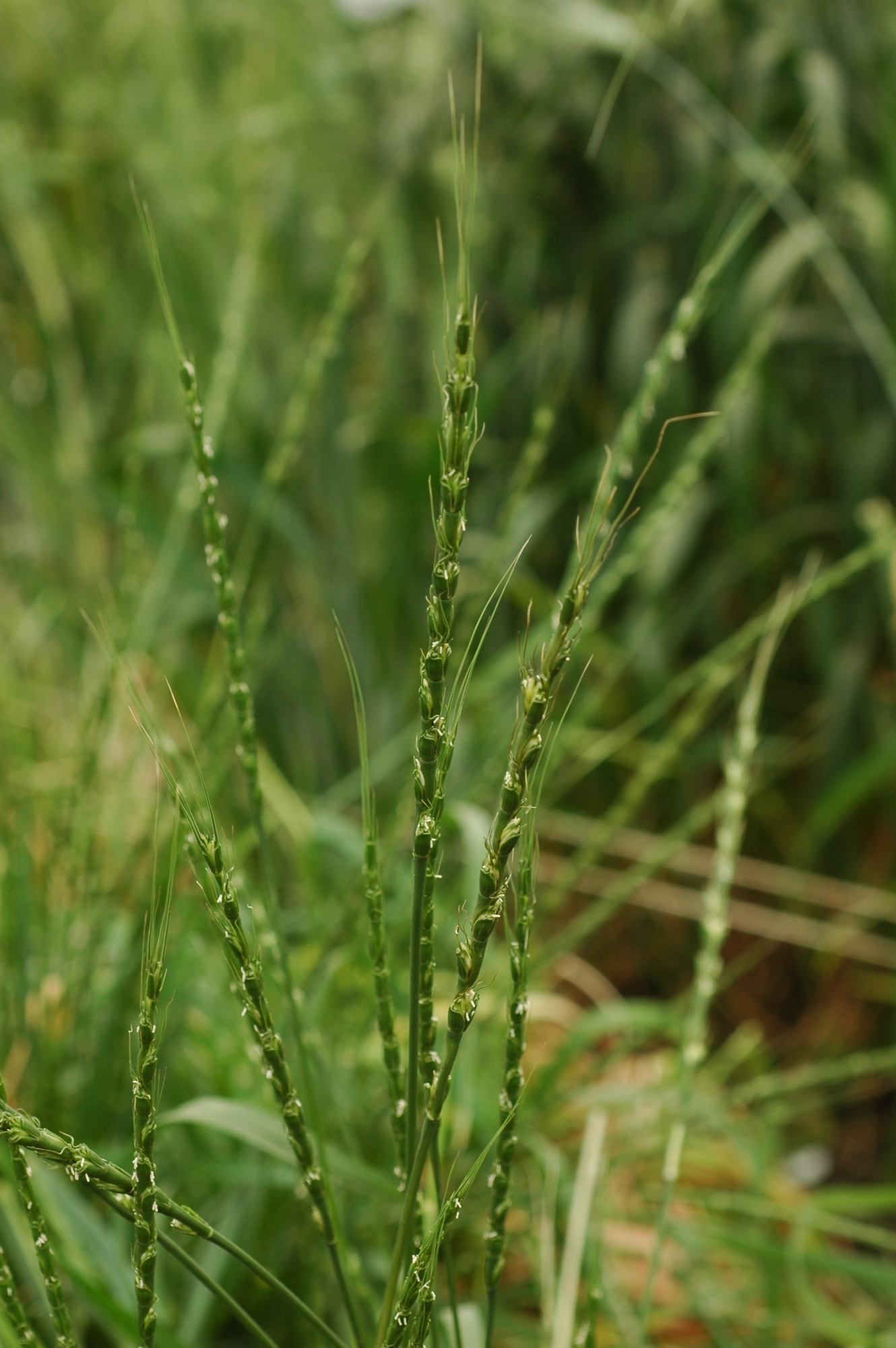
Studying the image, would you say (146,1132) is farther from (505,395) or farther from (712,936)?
(505,395)

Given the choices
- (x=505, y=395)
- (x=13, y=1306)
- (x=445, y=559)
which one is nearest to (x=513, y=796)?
(x=445, y=559)

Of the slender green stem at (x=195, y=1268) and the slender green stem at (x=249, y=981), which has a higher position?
the slender green stem at (x=249, y=981)

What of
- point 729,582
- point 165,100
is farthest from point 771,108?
point 165,100

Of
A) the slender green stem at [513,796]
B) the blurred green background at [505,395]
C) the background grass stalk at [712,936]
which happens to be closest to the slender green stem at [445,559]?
the slender green stem at [513,796]

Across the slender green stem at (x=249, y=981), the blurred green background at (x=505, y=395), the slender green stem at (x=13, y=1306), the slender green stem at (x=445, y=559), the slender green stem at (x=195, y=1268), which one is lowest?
the slender green stem at (x=13, y=1306)

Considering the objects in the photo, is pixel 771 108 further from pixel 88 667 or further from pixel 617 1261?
pixel 617 1261

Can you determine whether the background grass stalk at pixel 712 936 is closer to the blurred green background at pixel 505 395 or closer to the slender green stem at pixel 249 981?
the slender green stem at pixel 249 981

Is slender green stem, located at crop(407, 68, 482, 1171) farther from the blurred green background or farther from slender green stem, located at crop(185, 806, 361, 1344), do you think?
the blurred green background

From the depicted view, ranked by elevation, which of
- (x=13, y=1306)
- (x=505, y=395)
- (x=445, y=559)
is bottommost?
(x=13, y=1306)
